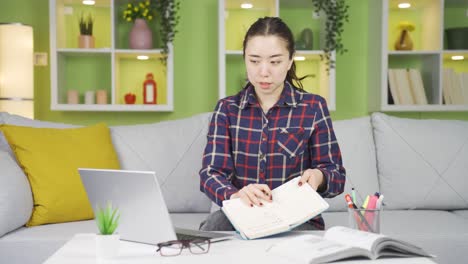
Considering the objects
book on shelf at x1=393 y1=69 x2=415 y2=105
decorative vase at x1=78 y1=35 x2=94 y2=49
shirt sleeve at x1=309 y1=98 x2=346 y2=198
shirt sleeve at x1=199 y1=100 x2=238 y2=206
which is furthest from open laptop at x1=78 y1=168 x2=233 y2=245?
book on shelf at x1=393 y1=69 x2=415 y2=105

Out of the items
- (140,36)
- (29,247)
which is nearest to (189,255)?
(29,247)

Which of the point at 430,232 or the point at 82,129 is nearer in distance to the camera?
the point at 430,232

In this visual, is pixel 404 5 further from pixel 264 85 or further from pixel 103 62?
pixel 264 85

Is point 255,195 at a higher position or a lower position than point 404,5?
lower

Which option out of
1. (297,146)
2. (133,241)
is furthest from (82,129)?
(133,241)

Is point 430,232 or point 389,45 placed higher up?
point 389,45

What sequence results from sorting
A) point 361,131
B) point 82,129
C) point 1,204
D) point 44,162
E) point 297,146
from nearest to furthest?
1. point 297,146
2. point 1,204
3. point 44,162
4. point 82,129
5. point 361,131

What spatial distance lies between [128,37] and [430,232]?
253 cm

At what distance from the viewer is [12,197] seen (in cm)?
239

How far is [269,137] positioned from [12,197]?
101 centimetres

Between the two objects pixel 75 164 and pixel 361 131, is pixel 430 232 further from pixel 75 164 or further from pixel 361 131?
pixel 75 164

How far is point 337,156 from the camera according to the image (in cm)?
209

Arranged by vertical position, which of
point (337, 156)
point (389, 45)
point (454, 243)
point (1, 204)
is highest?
point (389, 45)

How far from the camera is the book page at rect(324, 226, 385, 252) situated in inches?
53.9
